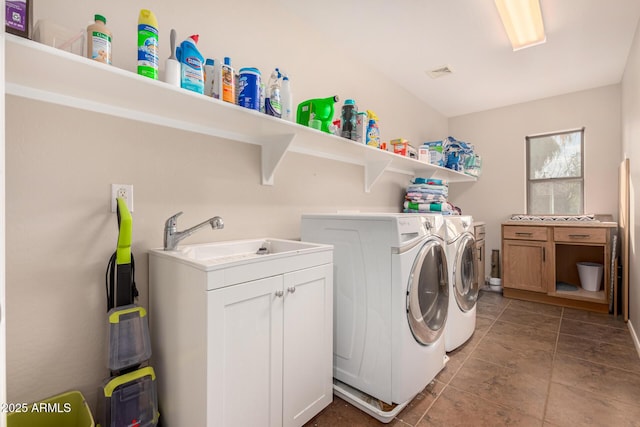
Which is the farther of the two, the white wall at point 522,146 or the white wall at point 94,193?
the white wall at point 522,146

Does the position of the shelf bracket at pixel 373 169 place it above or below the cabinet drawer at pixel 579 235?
above

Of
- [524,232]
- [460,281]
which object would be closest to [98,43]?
[460,281]

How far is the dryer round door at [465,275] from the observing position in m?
2.09

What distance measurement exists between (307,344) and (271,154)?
1081 mm

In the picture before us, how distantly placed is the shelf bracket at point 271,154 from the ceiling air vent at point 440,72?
199 cm

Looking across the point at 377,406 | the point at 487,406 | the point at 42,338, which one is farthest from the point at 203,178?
the point at 487,406

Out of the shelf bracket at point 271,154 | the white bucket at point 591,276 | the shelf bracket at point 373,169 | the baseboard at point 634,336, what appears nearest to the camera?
the shelf bracket at point 271,154

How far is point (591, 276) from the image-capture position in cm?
318

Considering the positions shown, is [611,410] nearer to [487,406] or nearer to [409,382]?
[487,406]

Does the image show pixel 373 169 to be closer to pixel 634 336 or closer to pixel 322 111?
pixel 322 111

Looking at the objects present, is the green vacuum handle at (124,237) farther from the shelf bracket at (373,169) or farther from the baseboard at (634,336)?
the baseboard at (634,336)

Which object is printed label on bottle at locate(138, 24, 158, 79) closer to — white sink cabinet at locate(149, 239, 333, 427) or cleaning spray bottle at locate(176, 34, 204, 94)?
cleaning spray bottle at locate(176, 34, 204, 94)

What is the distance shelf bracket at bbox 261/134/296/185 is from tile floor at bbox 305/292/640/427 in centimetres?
134

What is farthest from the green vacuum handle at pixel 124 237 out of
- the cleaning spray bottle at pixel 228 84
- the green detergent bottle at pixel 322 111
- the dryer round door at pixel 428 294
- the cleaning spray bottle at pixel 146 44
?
the dryer round door at pixel 428 294
